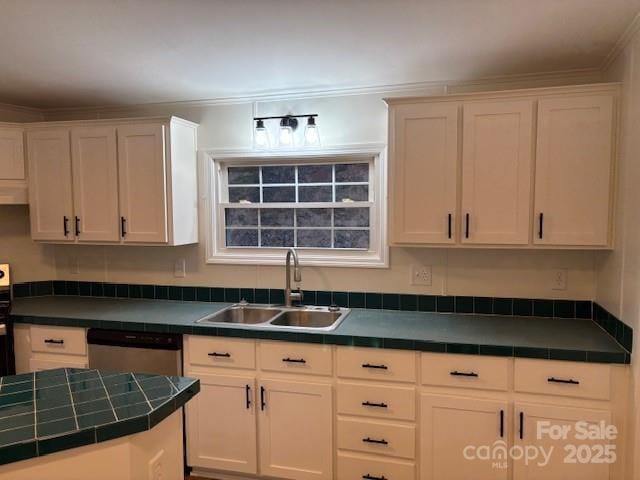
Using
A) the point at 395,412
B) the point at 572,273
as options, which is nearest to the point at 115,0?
the point at 395,412

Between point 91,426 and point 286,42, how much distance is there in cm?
174

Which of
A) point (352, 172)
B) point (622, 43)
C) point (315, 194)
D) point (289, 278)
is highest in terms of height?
point (622, 43)

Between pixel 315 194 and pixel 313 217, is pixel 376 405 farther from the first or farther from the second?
pixel 315 194

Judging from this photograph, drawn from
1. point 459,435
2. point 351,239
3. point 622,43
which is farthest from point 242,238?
point 622,43

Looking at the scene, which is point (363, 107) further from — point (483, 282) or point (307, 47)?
point (483, 282)

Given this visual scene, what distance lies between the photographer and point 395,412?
223 cm

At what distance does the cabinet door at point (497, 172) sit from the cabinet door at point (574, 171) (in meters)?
0.07

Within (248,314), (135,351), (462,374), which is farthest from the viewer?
(248,314)

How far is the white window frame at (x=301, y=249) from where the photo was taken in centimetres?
283

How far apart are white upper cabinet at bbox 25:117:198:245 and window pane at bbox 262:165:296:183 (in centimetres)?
51

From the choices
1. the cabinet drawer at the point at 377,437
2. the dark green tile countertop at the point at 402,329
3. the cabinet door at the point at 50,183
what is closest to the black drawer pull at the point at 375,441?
the cabinet drawer at the point at 377,437

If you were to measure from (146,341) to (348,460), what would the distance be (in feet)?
4.33

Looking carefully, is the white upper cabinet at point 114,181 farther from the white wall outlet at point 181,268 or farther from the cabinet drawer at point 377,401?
the cabinet drawer at point 377,401

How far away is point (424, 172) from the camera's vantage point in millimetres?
2422
